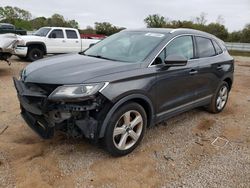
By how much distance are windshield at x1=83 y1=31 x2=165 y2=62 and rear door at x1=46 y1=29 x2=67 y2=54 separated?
29.4 feet

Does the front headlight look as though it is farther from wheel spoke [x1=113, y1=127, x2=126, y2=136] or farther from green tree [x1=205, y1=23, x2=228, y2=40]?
green tree [x1=205, y1=23, x2=228, y2=40]

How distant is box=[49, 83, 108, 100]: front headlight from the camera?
3252mm

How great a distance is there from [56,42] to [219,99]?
950cm

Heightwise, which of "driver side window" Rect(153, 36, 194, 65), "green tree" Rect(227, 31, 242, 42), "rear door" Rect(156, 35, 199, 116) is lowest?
"green tree" Rect(227, 31, 242, 42)

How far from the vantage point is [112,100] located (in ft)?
11.3

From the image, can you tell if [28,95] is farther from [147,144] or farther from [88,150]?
[147,144]

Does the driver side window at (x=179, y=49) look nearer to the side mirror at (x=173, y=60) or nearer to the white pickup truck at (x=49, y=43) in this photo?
the side mirror at (x=173, y=60)

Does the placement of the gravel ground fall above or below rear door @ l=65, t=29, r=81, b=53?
below

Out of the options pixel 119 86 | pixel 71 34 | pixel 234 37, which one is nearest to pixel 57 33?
pixel 71 34

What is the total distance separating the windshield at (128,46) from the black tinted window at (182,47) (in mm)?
202

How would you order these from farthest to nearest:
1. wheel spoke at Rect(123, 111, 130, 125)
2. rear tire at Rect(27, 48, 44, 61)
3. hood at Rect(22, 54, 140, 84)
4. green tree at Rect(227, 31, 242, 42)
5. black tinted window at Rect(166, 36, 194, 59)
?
1. green tree at Rect(227, 31, 242, 42)
2. rear tire at Rect(27, 48, 44, 61)
3. black tinted window at Rect(166, 36, 194, 59)
4. wheel spoke at Rect(123, 111, 130, 125)
5. hood at Rect(22, 54, 140, 84)

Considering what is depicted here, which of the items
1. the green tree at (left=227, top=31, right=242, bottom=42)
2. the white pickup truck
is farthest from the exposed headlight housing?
the green tree at (left=227, top=31, right=242, bottom=42)

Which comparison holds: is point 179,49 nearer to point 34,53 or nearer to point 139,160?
point 139,160

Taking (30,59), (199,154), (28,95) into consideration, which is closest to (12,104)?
(28,95)
